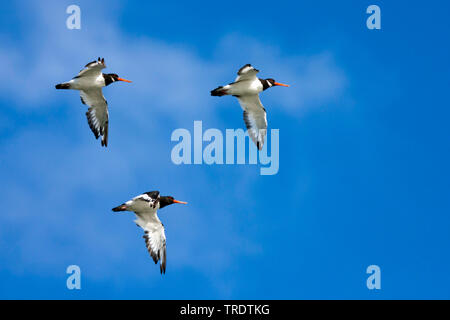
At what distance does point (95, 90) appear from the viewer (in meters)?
19.6

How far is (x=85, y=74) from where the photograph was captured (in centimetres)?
1886

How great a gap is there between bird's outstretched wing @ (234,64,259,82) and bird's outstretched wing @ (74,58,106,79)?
3968mm

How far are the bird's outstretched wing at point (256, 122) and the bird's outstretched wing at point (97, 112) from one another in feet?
14.4

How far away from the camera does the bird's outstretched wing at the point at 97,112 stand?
19867mm

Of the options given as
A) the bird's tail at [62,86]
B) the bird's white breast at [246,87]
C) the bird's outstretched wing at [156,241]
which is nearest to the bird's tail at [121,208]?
the bird's outstretched wing at [156,241]

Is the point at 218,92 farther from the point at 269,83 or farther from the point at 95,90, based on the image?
the point at 95,90

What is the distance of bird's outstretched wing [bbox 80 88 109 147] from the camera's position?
19867 mm

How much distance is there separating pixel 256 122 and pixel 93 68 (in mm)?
5449

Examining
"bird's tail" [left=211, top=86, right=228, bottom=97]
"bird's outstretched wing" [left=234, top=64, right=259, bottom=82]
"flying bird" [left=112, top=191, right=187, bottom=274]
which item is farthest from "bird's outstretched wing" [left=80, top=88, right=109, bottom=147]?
"bird's outstretched wing" [left=234, top=64, right=259, bottom=82]

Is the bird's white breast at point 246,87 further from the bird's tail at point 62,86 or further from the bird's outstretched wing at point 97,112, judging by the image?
the bird's tail at point 62,86

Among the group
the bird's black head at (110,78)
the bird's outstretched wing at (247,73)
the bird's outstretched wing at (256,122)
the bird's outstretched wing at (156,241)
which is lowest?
the bird's outstretched wing at (156,241)

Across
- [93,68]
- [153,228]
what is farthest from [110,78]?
[153,228]
